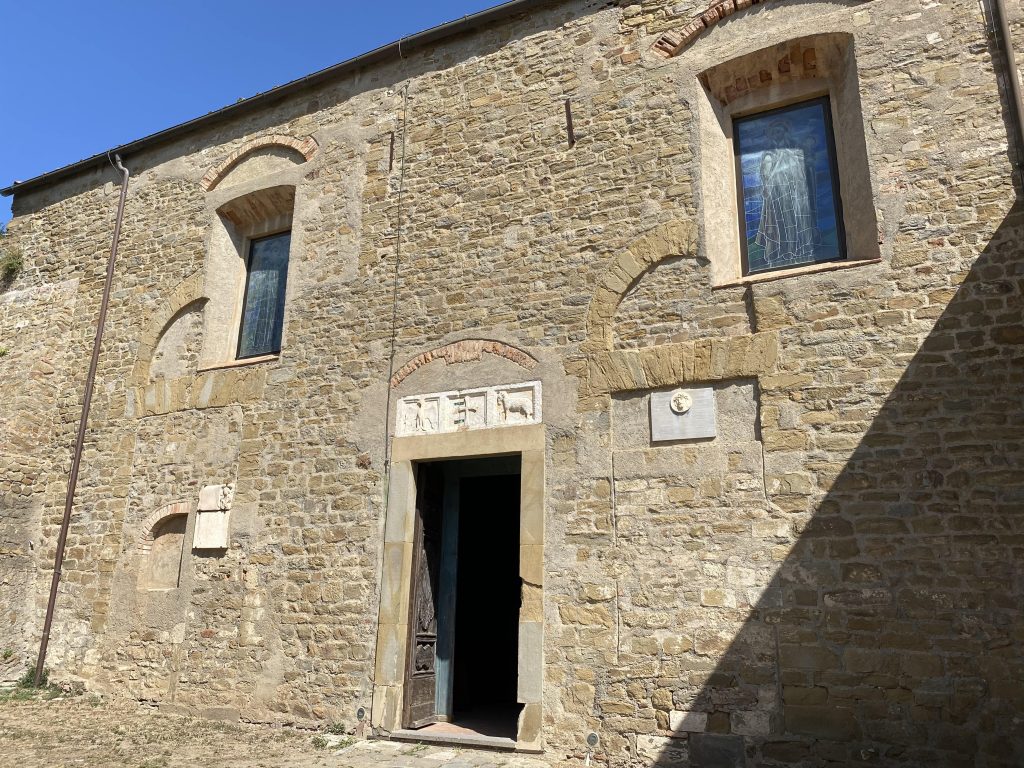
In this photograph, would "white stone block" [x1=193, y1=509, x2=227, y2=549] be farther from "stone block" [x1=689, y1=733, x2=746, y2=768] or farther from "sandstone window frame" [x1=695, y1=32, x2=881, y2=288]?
"sandstone window frame" [x1=695, y1=32, x2=881, y2=288]

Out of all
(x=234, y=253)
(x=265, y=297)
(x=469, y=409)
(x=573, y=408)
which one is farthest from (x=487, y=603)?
(x=234, y=253)

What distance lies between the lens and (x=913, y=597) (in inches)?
173

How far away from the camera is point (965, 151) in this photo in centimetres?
500

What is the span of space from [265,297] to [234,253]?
28.8 inches

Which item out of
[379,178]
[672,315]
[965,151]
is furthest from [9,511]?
[965,151]

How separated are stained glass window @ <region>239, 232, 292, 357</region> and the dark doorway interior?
8.50 ft

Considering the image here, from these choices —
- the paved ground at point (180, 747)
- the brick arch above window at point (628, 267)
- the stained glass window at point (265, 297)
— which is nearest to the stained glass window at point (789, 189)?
the brick arch above window at point (628, 267)

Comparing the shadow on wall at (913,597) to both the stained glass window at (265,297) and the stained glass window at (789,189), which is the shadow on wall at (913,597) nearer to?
the stained glass window at (789,189)

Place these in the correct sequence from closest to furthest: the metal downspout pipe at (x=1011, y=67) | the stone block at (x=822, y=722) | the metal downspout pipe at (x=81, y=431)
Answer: the stone block at (x=822, y=722)
the metal downspout pipe at (x=1011, y=67)
the metal downspout pipe at (x=81, y=431)

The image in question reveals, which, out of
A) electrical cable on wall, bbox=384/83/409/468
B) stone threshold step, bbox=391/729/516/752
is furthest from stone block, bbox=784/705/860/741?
electrical cable on wall, bbox=384/83/409/468

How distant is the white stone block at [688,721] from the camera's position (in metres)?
4.69

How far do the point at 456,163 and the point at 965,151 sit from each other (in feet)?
13.3

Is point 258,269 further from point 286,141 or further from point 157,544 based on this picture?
point 157,544

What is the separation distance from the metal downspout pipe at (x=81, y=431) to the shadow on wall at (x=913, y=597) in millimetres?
6069
